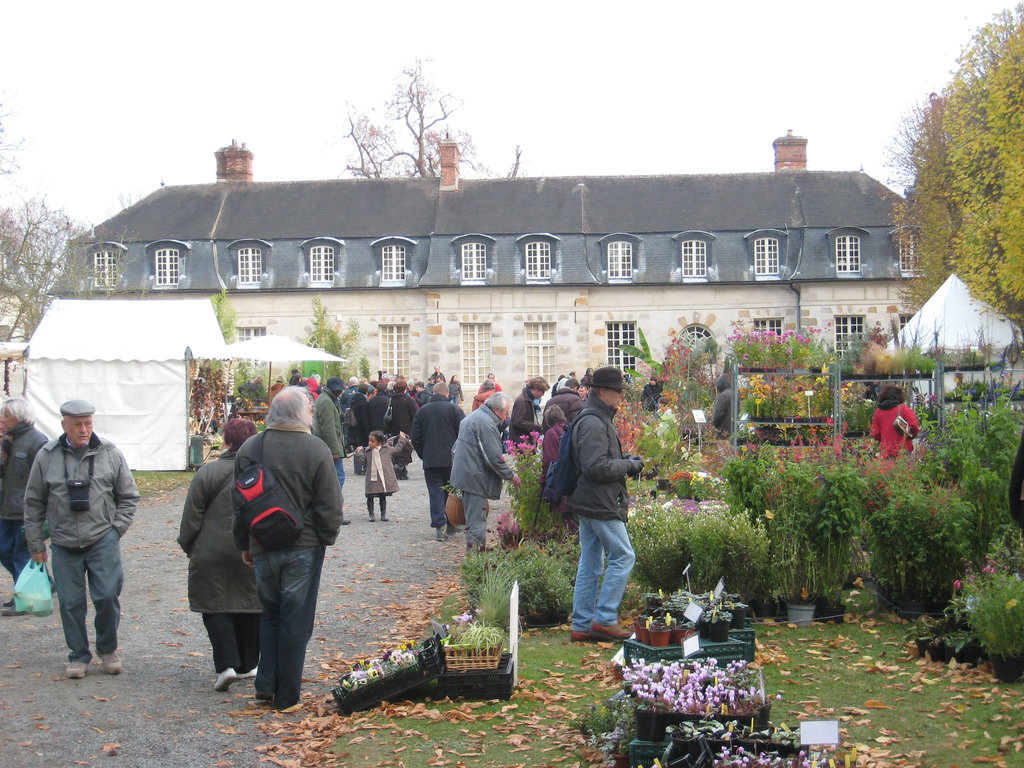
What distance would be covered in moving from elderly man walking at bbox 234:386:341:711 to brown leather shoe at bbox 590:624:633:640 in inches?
90.2

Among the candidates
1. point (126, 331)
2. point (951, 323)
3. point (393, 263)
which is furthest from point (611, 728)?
point (393, 263)

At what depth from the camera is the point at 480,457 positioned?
34.1 ft

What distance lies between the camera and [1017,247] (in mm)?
20031

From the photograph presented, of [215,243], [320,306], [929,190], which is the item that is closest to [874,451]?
[929,190]

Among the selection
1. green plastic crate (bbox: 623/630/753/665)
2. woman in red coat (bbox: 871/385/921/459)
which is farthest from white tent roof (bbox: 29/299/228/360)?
green plastic crate (bbox: 623/630/753/665)

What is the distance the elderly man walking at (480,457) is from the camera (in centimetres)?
1033

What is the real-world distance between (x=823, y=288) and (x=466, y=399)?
491 inches

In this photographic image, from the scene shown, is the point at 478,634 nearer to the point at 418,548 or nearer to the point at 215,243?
the point at 418,548

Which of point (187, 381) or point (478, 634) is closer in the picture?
point (478, 634)

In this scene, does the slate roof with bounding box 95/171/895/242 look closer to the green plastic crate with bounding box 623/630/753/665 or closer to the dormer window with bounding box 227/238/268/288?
the dormer window with bounding box 227/238/268/288

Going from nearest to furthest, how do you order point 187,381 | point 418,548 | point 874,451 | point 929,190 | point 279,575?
point 279,575 < point 874,451 < point 418,548 < point 187,381 < point 929,190

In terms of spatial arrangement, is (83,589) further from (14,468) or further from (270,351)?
(270,351)

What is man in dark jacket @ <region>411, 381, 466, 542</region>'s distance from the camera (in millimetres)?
12578

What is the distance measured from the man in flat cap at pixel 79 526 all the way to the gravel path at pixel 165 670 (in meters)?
0.31
